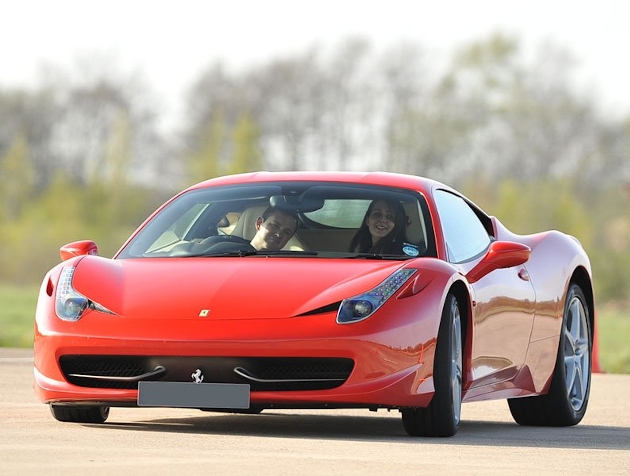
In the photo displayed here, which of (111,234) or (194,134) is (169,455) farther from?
(194,134)

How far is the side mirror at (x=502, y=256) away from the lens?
31.0ft

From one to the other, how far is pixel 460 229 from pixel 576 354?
1.77 meters

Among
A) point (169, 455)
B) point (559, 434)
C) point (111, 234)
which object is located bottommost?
point (111, 234)

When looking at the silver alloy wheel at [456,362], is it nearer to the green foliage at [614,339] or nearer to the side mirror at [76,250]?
the side mirror at [76,250]

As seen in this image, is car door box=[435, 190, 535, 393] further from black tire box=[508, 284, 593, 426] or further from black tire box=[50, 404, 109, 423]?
black tire box=[50, 404, 109, 423]

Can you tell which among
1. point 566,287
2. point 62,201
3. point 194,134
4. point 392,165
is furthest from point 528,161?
point 566,287

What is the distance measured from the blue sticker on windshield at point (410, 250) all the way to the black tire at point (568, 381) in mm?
2035

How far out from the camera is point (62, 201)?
8544cm

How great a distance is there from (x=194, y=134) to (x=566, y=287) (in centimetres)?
8176

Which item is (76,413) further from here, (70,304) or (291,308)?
(291,308)

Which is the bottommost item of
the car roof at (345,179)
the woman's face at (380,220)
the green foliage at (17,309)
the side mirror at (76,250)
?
the green foliage at (17,309)

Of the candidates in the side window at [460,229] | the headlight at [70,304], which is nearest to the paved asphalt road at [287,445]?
the headlight at [70,304]

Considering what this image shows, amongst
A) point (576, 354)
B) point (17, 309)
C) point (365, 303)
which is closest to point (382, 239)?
point (365, 303)

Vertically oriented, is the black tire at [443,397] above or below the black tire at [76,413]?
above
